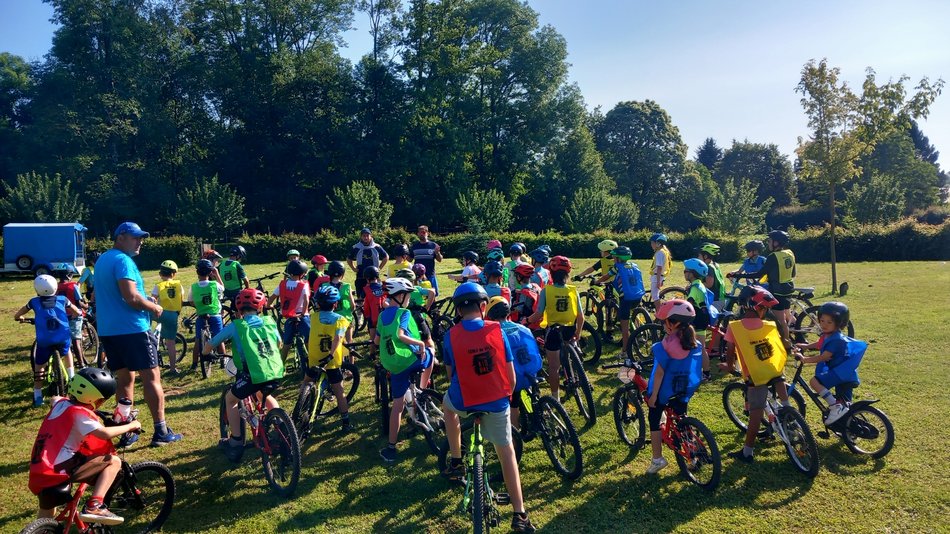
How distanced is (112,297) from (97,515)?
2608 millimetres

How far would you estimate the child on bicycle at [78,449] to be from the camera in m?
4.19

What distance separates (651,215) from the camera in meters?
A: 61.7

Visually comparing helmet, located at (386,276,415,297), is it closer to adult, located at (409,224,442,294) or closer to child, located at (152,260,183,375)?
child, located at (152,260,183,375)

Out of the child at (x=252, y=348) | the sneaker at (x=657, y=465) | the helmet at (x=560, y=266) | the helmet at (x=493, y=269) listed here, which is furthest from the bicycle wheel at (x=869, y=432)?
the child at (x=252, y=348)

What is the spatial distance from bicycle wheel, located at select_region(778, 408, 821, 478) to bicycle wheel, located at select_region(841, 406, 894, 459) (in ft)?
1.84

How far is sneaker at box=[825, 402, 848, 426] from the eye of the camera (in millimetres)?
6035

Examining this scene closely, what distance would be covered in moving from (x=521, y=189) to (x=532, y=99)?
8706 millimetres

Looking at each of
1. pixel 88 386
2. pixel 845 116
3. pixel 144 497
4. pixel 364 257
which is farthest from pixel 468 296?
pixel 845 116

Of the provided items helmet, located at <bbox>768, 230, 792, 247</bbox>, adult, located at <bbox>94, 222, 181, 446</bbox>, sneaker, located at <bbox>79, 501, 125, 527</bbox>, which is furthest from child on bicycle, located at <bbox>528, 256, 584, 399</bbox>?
sneaker, located at <bbox>79, 501, 125, 527</bbox>

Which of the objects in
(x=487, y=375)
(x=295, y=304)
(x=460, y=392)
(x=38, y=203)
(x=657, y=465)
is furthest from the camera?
(x=38, y=203)

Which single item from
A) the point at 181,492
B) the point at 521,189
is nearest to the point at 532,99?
the point at 521,189

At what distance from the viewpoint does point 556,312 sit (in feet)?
23.9

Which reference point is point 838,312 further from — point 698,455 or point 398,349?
point 398,349

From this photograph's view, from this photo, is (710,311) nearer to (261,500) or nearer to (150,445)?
(261,500)
